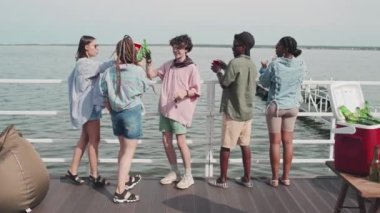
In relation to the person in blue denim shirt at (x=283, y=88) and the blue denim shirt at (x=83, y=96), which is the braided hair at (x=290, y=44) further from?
the blue denim shirt at (x=83, y=96)

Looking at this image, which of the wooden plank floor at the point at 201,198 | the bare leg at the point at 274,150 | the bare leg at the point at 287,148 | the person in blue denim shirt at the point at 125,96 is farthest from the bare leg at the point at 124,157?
the bare leg at the point at 287,148

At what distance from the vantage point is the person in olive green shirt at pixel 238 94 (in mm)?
4293

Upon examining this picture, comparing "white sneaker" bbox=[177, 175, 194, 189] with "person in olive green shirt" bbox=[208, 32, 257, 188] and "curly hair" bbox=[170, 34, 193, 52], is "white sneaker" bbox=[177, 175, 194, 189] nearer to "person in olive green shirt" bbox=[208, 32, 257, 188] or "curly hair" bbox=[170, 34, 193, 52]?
"person in olive green shirt" bbox=[208, 32, 257, 188]

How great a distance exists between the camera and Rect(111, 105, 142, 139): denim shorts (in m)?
4.08

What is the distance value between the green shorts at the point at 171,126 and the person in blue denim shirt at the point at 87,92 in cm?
63

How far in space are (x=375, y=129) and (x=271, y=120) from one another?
1855mm

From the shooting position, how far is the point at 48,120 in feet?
57.6

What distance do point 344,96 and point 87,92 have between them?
7.94ft

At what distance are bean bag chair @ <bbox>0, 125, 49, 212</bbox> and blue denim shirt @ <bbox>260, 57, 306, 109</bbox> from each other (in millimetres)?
2296

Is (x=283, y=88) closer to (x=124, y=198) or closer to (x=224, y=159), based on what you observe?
(x=224, y=159)

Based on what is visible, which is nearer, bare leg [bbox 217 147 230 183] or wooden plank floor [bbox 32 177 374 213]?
wooden plank floor [bbox 32 177 374 213]

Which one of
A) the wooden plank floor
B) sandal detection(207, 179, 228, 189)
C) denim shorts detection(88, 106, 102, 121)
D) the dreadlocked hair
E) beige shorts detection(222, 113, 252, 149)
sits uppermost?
the dreadlocked hair

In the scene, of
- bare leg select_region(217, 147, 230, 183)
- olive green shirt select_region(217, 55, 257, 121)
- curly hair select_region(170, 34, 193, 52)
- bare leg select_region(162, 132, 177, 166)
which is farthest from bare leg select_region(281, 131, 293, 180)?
curly hair select_region(170, 34, 193, 52)

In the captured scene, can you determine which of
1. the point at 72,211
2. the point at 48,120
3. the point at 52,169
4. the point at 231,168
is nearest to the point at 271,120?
the point at 72,211
